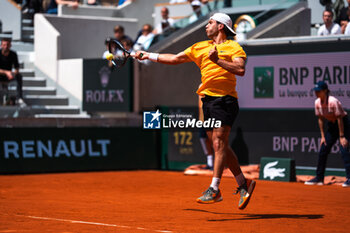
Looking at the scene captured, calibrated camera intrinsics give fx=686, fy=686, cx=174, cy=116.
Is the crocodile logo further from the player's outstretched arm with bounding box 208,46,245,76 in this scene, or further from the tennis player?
the player's outstretched arm with bounding box 208,46,245,76

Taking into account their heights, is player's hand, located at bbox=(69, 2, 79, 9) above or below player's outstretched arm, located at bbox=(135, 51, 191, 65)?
above

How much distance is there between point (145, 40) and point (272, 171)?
6.94m

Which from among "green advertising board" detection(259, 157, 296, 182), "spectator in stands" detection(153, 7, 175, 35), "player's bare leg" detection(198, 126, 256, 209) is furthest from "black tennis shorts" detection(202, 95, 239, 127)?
"spectator in stands" detection(153, 7, 175, 35)

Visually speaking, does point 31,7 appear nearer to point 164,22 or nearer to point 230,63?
point 164,22

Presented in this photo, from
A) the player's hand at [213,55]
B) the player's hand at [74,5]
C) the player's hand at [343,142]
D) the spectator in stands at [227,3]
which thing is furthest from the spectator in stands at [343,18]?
the player's hand at [213,55]

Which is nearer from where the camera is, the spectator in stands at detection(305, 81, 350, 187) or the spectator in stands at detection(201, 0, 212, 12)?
the spectator in stands at detection(305, 81, 350, 187)

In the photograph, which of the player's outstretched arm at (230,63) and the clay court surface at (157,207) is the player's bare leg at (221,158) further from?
the player's outstretched arm at (230,63)

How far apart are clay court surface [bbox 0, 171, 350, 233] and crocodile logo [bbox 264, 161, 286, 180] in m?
0.54

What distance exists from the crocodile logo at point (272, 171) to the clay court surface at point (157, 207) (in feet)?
1.79

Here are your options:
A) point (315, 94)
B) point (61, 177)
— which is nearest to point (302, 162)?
point (315, 94)

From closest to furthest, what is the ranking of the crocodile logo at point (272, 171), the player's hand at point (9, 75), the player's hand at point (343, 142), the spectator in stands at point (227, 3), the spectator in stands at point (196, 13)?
the player's hand at point (343, 142) < the crocodile logo at point (272, 171) < the player's hand at point (9, 75) < the spectator in stands at point (227, 3) < the spectator in stands at point (196, 13)

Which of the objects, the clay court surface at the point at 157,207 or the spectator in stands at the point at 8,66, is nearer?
the clay court surface at the point at 157,207

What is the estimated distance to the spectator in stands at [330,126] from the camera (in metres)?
12.3

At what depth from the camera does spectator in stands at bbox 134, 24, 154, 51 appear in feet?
62.1
